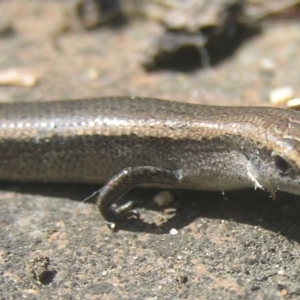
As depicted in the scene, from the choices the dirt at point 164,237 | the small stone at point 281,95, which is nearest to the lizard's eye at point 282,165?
the dirt at point 164,237

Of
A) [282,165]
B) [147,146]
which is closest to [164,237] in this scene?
[147,146]

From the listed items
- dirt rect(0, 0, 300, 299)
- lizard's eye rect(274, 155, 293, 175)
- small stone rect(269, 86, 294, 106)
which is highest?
lizard's eye rect(274, 155, 293, 175)

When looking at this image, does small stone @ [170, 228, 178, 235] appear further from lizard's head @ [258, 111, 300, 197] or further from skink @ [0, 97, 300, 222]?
lizard's head @ [258, 111, 300, 197]

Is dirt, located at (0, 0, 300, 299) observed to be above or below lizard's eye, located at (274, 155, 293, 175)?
below

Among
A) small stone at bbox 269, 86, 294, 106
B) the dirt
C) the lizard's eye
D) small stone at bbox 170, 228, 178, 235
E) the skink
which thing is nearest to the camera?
the dirt

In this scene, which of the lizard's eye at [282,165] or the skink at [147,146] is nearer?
the lizard's eye at [282,165]

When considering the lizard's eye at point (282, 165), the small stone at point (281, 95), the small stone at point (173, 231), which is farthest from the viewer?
the small stone at point (281, 95)

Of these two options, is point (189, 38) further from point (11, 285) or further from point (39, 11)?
point (11, 285)

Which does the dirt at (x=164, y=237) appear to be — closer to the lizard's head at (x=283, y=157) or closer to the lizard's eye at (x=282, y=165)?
the lizard's head at (x=283, y=157)

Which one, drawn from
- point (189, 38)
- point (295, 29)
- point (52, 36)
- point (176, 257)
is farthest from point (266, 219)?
point (52, 36)

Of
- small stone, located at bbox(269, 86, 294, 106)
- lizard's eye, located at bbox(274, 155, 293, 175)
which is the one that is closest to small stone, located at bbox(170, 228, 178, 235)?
lizard's eye, located at bbox(274, 155, 293, 175)
